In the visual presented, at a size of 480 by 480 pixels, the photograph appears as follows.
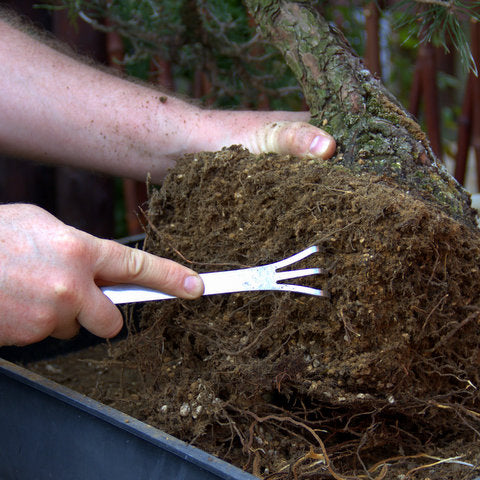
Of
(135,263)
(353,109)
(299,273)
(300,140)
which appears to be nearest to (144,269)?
(135,263)

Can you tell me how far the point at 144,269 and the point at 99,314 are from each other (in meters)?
0.10

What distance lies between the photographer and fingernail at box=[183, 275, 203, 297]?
80cm

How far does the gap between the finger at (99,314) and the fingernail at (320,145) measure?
411 mm

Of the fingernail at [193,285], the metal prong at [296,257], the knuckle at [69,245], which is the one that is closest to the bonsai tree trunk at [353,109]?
the metal prong at [296,257]

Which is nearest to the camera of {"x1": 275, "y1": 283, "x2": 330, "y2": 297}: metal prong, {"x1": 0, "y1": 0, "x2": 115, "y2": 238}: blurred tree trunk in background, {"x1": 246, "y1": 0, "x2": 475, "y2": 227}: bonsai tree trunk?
{"x1": 275, "y1": 283, "x2": 330, "y2": 297}: metal prong

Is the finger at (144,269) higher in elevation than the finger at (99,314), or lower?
higher

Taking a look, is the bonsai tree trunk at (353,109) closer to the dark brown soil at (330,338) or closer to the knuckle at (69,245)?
the dark brown soil at (330,338)

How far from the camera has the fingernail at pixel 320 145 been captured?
0.93 meters

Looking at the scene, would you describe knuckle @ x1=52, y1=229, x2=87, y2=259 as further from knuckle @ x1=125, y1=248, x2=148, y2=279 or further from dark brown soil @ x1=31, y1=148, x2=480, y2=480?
dark brown soil @ x1=31, y1=148, x2=480, y2=480

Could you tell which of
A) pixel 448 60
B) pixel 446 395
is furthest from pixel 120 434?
pixel 448 60

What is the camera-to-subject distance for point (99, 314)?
811 millimetres

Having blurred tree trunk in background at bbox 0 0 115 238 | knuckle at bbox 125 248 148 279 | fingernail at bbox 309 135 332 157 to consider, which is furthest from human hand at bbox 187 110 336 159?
blurred tree trunk in background at bbox 0 0 115 238

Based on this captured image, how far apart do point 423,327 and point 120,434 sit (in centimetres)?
44

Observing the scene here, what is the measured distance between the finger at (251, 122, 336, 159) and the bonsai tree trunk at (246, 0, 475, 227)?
0.03 metres
